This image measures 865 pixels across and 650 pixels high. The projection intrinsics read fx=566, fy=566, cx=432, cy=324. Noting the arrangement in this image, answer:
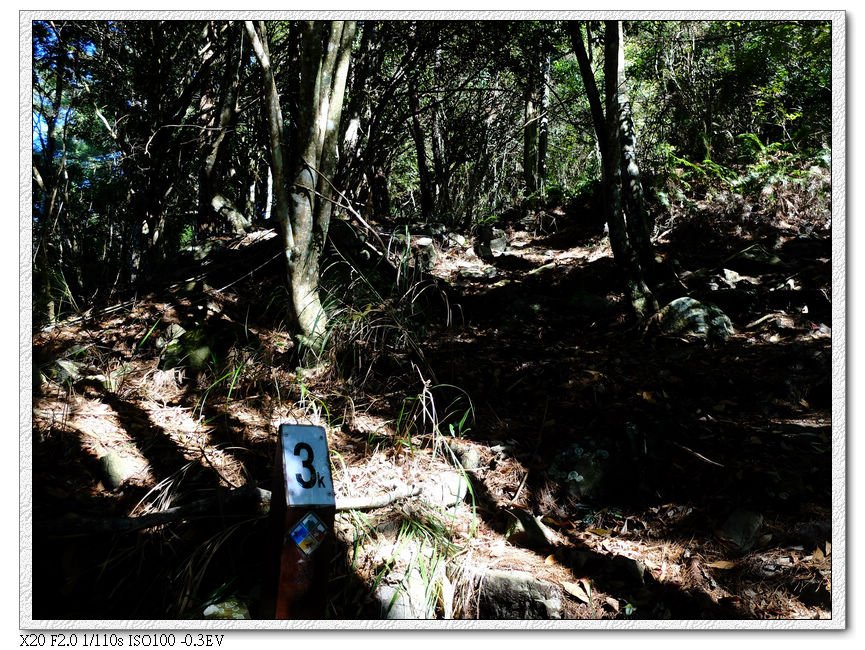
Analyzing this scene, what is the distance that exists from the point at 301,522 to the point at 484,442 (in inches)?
66.8

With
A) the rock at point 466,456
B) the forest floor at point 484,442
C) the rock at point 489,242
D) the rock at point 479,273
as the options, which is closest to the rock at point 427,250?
the rock at point 479,273

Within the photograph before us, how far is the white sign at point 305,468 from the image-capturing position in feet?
5.83

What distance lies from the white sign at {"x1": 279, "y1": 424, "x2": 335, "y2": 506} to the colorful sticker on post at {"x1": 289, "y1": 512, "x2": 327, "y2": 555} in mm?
53

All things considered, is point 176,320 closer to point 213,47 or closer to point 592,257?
point 213,47

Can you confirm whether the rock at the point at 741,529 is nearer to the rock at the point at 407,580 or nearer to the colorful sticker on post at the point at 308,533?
the rock at the point at 407,580

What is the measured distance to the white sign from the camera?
178 centimetres

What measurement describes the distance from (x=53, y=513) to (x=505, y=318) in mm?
3520

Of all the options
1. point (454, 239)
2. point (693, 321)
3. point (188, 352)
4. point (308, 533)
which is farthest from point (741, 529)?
point (454, 239)

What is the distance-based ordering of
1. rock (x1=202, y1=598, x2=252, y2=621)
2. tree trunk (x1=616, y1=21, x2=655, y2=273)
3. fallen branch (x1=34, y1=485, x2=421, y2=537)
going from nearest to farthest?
rock (x1=202, y1=598, x2=252, y2=621) < fallen branch (x1=34, y1=485, x2=421, y2=537) < tree trunk (x1=616, y1=21, x2=655, y2=273)

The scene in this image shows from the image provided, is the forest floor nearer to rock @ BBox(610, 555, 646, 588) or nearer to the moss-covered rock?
rock @ BBox(610, 555, 646, 588)

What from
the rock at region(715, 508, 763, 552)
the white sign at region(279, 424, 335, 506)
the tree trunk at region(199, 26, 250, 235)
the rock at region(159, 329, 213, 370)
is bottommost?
the rock at region(715, 508, 763, 552)

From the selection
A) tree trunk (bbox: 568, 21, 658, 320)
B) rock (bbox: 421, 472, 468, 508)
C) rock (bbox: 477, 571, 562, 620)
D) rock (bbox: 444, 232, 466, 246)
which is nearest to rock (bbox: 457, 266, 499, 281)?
rock (bbox: 444, 232, 466, 246)

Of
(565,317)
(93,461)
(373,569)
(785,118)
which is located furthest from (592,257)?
(93,461)

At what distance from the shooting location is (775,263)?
5.27 m
